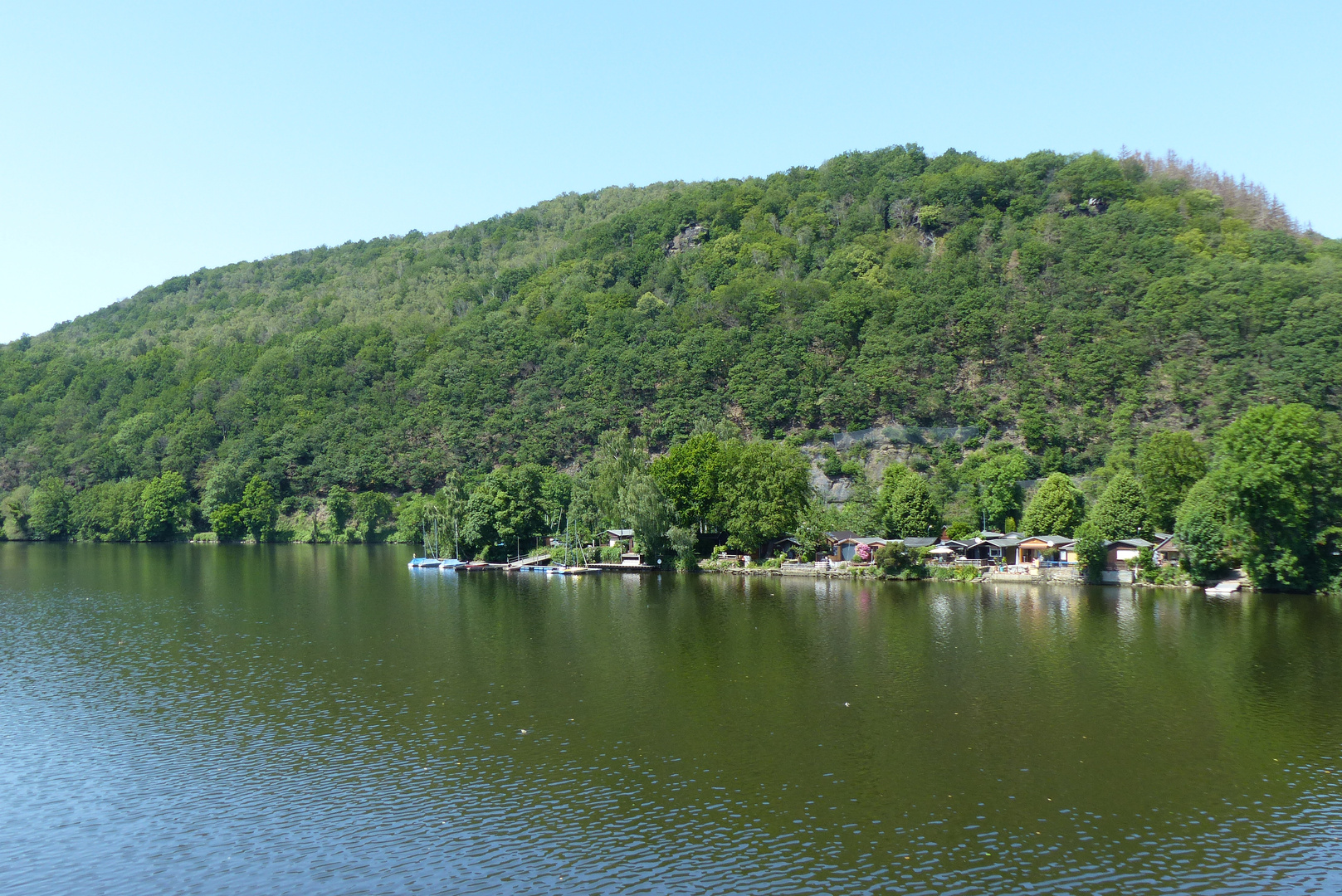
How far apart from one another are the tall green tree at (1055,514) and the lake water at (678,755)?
101ft

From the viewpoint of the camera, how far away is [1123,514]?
86438 millimetres

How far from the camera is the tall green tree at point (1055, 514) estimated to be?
94688 mm

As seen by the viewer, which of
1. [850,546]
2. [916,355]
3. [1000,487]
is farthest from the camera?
[916,355]

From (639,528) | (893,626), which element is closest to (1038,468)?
(639,528)

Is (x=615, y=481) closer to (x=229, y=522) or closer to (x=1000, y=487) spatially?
(x=1000, y=487)

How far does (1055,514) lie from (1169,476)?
38.1ft

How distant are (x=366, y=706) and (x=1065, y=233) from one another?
162 metres

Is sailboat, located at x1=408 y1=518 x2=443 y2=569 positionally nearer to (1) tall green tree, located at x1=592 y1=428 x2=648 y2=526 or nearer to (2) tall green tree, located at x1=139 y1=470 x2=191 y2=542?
(1) tall green tree, located at x1=592 y1=428 x2=648 y2=526

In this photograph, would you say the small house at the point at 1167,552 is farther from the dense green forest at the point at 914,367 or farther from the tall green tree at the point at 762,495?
the tall green tree at the point at 762,495

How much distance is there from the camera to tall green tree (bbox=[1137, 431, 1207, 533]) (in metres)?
85.8

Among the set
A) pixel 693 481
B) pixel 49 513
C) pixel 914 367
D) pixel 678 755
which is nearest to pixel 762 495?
pixel 693 481

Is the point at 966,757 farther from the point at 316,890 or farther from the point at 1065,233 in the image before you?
the point at 1065,233

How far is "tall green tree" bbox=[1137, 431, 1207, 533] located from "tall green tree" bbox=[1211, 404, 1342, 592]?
13.7 m

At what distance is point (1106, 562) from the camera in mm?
84062
